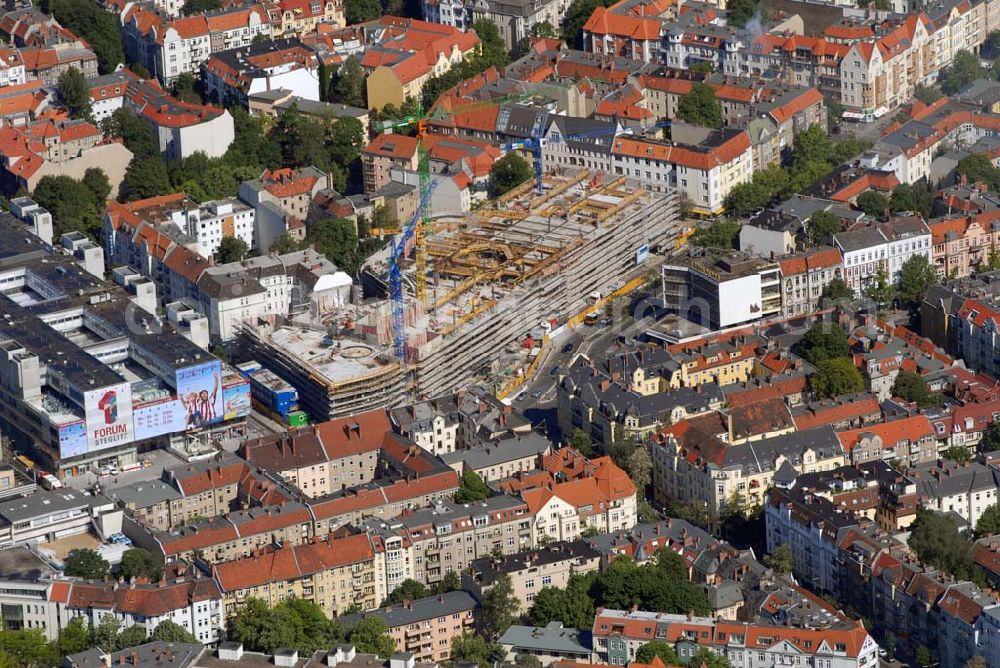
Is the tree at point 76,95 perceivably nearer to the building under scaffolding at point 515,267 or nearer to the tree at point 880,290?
the building under scaffolding at point 515,267

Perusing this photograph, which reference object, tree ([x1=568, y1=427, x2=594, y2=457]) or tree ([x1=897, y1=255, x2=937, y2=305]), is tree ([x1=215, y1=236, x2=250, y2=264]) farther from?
tree ([x1=897, y1=255, x2=937, y2=305])

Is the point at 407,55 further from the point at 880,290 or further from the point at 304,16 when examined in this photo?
the point at 880,290

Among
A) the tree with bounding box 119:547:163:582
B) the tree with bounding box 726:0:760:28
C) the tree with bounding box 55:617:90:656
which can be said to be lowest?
the tree with bounding box 726:0:760:28

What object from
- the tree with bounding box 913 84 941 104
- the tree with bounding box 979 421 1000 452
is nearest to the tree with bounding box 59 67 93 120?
the tree with bounding box 913 84 941 104

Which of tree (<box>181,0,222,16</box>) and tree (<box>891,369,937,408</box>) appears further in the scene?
tree (<box>181,0,222,16</box>)

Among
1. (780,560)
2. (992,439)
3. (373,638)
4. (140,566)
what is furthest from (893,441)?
(140,566)

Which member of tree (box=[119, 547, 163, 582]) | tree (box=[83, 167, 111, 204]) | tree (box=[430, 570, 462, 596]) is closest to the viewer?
tree (box=[119, 547, 163, 582])

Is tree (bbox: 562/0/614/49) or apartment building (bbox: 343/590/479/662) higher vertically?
apartment building (bbox: 343/590/479/662)

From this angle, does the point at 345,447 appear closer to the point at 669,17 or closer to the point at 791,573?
the point at 791,573

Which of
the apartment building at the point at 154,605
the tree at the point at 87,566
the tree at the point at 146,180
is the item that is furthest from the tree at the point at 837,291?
the tree at the point at 87,566
